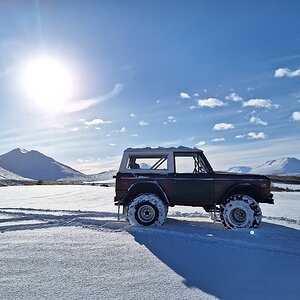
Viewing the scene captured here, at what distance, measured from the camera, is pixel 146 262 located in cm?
521

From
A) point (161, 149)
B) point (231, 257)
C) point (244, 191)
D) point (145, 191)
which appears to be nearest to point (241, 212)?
point (244, 191)

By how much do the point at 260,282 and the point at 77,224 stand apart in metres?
5.29

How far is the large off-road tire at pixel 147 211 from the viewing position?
845 centimetres

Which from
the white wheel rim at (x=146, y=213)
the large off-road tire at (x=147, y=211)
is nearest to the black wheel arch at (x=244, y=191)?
the large off-road tire at (x=147, y=211)

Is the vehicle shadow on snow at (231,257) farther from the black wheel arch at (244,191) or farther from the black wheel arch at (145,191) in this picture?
the black wheel arch at (145,191)

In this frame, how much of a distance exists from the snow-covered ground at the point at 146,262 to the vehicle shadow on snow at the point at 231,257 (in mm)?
10

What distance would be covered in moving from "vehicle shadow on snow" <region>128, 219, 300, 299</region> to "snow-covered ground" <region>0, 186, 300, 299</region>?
0.01m

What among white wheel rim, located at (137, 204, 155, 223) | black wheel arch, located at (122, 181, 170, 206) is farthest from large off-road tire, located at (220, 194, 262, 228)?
white wheel rim, located at (137, 204, 155, 223)

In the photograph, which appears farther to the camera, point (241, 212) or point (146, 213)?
point (146, 213)

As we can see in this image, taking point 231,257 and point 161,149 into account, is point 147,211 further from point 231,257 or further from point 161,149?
point 231,257

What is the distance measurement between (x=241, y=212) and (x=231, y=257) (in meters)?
3.06

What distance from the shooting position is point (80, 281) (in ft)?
14.2

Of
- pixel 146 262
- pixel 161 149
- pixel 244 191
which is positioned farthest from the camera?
pixel 161 149

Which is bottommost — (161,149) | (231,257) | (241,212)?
(231,257)
